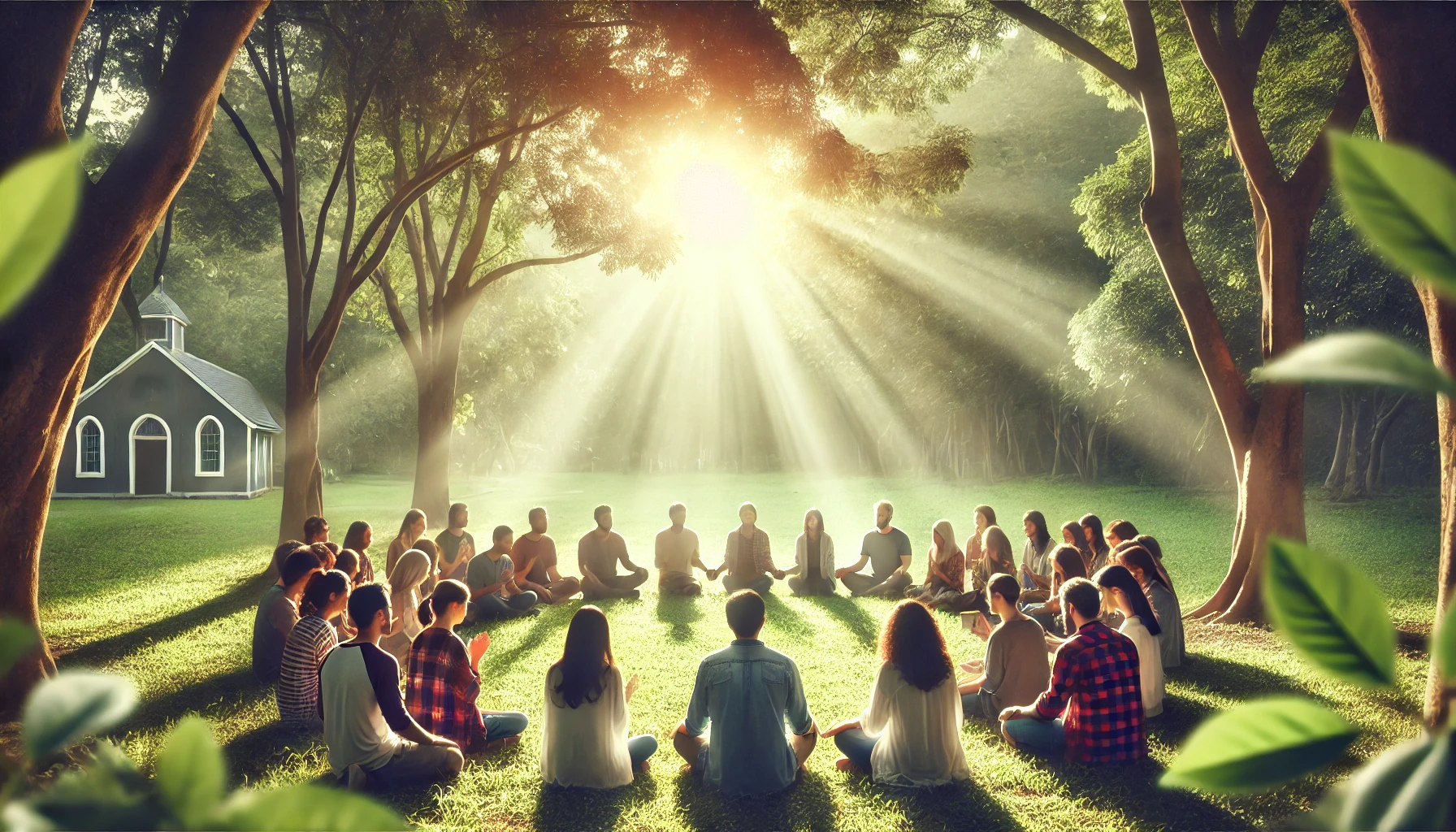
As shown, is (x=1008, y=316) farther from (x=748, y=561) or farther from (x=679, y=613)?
(x=679, y=613)

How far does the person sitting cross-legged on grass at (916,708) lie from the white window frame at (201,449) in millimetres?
32314

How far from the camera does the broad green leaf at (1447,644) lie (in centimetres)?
46

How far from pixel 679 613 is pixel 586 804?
5911mm

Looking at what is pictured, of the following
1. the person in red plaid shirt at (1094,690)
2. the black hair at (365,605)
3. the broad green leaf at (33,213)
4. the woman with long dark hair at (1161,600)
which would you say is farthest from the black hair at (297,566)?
the broad green leaf at (33,213)

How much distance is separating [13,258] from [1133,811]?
5657 millimetres

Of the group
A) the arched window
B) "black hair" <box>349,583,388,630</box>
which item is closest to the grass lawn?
"black hair" <box>349,583,388,630</box>

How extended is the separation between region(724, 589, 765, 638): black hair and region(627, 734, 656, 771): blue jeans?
1.07m

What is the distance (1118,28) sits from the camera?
12281 millimetres

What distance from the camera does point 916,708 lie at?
5.18 meters

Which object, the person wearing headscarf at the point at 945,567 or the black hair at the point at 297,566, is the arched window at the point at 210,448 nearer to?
the black hair at the point at 297,566

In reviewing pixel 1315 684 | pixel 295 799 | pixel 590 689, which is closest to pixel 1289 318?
Answer: pixel 1315 684

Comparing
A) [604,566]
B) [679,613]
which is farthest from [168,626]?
[679,613]

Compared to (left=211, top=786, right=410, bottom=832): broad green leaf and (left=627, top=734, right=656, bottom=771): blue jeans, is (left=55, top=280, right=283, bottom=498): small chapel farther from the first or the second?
(left=211, top=786, right=410, bottom=832): broad green leaf

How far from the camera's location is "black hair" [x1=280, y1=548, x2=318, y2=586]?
23.0 feet
